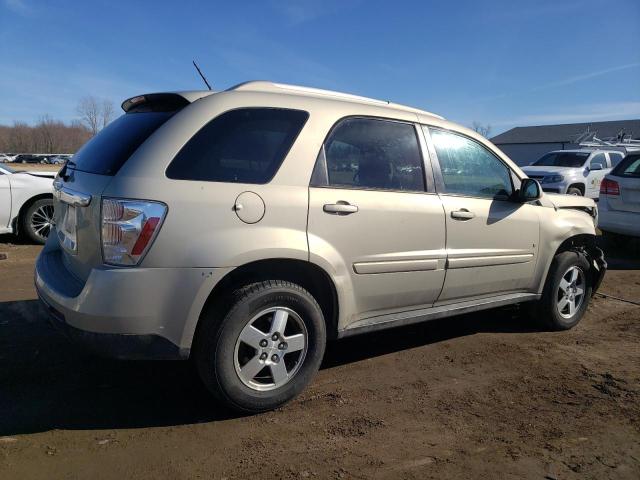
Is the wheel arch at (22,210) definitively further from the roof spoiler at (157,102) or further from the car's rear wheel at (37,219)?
the roof spoiler at (157,102)

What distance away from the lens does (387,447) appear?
2.86m

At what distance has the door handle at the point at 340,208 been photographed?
321 cm

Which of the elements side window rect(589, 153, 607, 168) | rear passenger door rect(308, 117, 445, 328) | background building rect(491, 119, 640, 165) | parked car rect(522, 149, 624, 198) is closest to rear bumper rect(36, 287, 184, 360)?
rear passenger door rect(308, 117, 445, 328)

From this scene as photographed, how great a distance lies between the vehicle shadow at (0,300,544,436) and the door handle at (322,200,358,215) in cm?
131

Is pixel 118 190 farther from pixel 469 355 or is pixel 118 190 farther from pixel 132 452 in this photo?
pixel 469 355

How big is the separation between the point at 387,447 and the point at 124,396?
1.65m

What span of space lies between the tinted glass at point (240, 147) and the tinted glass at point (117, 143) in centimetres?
28

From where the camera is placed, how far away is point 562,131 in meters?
58.4

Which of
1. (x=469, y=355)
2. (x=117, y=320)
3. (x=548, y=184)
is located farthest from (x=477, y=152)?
(x=548, y=184)

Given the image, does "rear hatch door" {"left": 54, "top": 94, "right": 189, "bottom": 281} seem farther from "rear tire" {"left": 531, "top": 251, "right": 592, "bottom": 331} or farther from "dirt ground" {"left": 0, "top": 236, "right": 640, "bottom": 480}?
"rear tire" {"left": 531, "top": 251, "right": 592, "bottom": 331}

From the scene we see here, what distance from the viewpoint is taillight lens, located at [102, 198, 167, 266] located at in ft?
8.77

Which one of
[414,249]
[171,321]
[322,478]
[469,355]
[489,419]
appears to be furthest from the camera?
[469,355]

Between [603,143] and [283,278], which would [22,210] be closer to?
[283,278]

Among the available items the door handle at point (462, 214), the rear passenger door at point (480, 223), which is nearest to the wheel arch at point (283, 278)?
the rear passenger door at point (480, 223)
